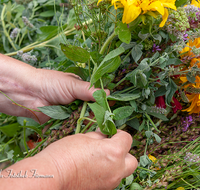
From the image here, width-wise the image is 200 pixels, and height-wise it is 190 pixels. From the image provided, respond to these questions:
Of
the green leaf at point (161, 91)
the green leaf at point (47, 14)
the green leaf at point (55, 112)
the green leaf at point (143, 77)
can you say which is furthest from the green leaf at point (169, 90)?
the green leaf at point (47, 14)

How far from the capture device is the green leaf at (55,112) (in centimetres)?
55

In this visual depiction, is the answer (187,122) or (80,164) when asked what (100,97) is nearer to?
(80,164)

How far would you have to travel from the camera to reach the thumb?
537mm

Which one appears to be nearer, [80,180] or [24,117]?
[80,180]

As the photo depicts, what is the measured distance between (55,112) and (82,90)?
0.11 meters

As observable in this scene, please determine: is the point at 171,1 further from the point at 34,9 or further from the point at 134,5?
the point at 34,9

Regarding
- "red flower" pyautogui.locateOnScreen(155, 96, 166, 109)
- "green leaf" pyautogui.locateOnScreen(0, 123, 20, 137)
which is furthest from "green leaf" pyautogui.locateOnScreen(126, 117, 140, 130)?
"green leaf" pyautogui.locateOnScreen(0, 123, 20, 137)

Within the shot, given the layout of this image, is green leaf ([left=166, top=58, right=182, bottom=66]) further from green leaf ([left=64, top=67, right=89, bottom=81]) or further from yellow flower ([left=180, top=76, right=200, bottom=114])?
green leaf ([left=64, top=67, right=89, bottom=81])

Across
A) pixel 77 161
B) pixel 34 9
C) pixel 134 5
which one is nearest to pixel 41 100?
pixel 77 161

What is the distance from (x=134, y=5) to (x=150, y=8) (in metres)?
0.03

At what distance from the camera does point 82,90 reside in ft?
1.79

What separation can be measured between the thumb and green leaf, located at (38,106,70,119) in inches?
2.5

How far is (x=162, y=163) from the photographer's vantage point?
0.62 m

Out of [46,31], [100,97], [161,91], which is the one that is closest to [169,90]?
[161,91]
